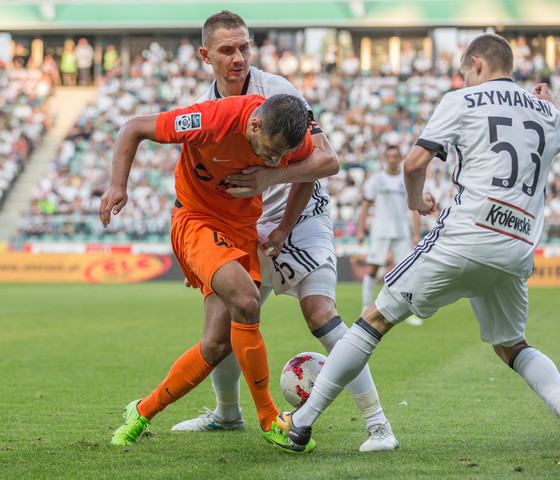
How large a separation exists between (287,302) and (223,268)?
12294 millimetres

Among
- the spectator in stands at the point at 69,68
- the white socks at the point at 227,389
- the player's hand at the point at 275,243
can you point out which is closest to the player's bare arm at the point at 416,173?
the player's hand at the point at 275,243

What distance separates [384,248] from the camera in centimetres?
1264

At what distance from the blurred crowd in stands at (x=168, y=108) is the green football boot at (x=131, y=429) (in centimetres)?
1662

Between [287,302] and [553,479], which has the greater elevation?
[553,479]

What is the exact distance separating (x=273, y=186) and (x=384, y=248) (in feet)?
24.6

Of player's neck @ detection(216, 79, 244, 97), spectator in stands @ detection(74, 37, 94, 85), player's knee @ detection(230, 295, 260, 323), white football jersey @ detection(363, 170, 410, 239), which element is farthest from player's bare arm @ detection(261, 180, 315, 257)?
spectator in stands @ detection(74, 37, 94, 85)

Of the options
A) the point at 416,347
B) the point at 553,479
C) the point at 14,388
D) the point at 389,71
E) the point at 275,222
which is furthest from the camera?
the point at 389,71

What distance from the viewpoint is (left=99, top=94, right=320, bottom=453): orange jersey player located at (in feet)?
14.4

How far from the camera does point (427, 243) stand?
4.31 meters

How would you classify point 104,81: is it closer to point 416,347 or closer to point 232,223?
point 416,347

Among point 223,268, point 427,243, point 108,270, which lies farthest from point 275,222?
point 108,270

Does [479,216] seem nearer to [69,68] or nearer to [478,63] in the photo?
[478,63]

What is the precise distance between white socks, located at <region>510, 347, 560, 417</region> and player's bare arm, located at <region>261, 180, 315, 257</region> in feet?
5.09

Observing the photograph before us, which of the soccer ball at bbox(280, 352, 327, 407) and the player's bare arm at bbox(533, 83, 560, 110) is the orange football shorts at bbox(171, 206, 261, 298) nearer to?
the soccer ball at bbox(280, 352, 327, 407)
